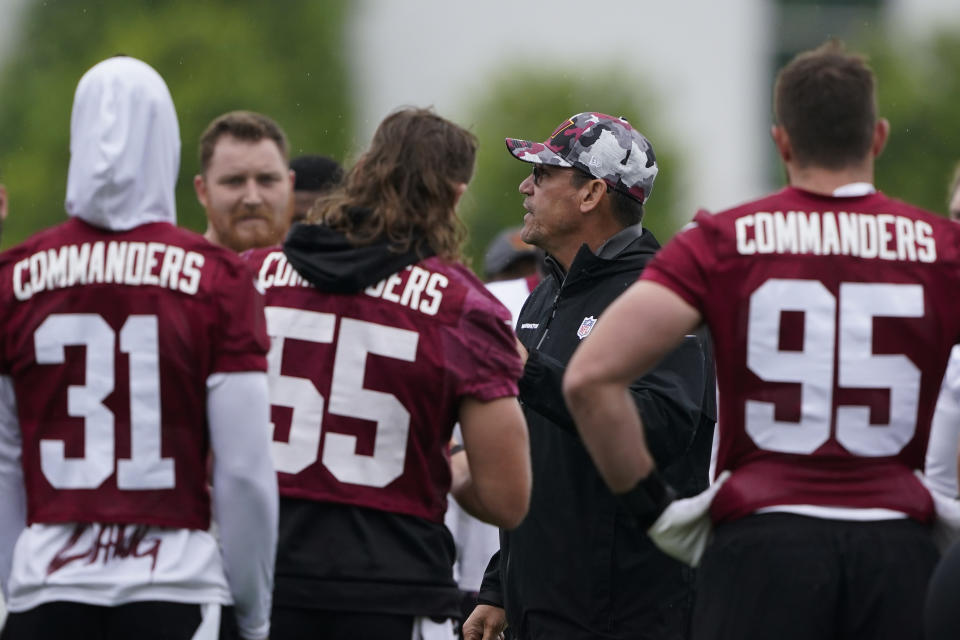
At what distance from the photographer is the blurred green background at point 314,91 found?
33906 mm

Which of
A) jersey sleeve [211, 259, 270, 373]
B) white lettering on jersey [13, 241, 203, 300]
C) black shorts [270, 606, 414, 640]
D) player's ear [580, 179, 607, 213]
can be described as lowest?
black shorts [270, 606, 414, 640]

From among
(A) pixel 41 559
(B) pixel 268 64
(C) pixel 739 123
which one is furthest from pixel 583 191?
(C) pixel 739 123

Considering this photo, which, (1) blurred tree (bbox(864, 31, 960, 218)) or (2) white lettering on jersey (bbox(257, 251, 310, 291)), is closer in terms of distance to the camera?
(2) white lettering on jersey (bbox(257, 251, 310, 291))

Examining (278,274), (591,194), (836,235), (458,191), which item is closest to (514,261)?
(591,194)

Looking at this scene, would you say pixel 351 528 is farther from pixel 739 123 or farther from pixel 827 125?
pixel 739 123

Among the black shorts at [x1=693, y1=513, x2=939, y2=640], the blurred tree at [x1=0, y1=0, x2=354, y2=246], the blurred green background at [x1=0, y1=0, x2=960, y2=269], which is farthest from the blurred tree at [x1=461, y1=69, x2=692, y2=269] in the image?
the black shorts at [x1=693, y1=513, x2=939, y2=640]

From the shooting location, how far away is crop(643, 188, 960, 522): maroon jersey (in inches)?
162

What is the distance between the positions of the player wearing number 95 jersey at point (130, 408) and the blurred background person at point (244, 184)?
3.50m

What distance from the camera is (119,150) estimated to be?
420 cm

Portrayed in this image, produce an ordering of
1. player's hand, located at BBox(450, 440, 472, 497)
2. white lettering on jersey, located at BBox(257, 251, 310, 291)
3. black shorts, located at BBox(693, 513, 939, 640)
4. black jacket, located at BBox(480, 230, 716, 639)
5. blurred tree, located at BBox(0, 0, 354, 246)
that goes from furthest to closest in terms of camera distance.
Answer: blurred tree, located at BBox(0, 0, 354, 246) < black jacket, located at BBox(480, 230, 716, 639) < player's hand, located at BBox(450, 440, 472, 497) < white lettering on jersey, located at BBox(257, 251, 310, 291) < black shorts, located at BBox(693, 513, 939, 640)

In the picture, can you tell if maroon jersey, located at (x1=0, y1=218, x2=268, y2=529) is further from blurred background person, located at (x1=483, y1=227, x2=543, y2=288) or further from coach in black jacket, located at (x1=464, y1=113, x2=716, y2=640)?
blurred background person, located at (x1=483, y1=227, x2=543, y2=288)

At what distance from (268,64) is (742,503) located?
39.3 meters

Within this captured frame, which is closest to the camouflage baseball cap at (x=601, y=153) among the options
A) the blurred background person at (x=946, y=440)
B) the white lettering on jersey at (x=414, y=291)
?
the blurred background person at (x=946, y=440)

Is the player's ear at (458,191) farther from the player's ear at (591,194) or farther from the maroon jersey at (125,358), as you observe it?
the player's ear at (591,194)
